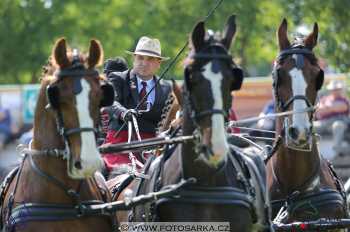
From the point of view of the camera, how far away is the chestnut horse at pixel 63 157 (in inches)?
305

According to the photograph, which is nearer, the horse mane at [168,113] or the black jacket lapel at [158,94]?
the horse mane at [168,113]

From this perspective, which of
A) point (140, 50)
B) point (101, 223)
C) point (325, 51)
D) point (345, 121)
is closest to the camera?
point (101, 223)

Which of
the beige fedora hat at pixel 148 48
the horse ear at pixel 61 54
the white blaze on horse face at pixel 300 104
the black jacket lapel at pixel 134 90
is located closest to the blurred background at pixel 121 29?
the beige fedora hat at pixel 148 48

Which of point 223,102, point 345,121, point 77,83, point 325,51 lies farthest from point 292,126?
point 345,121

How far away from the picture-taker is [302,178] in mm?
9477

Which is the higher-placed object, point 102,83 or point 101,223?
point 102,83

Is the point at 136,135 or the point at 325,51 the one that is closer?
the point at 136,135

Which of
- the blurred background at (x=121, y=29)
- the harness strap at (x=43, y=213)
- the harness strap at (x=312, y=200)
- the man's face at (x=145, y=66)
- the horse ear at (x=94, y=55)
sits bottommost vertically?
the harness strap at (x=312, y=200)

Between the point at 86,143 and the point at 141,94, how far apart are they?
2.81 meters

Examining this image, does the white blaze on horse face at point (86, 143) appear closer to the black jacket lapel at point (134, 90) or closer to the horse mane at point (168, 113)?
the horse mane at point (168, 113)

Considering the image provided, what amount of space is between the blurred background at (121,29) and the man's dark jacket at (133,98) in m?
10.5

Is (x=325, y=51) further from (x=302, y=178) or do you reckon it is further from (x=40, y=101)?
(x=40, y=101)

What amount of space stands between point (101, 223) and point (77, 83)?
3.95ft

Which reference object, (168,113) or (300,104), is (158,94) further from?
(300,104)
